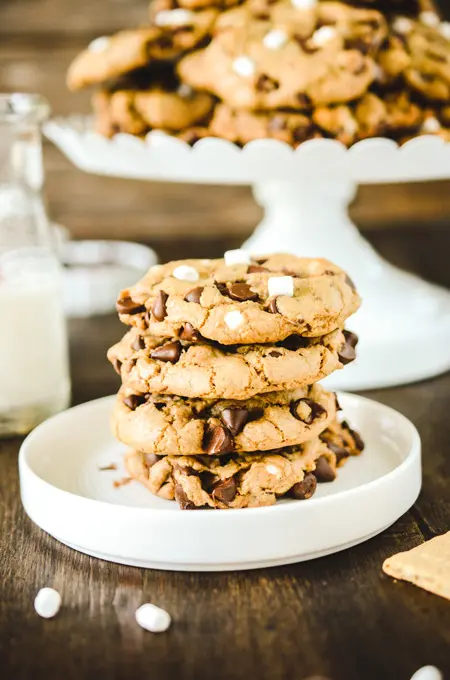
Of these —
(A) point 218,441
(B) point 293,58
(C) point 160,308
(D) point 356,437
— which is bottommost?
(D) point 356,437

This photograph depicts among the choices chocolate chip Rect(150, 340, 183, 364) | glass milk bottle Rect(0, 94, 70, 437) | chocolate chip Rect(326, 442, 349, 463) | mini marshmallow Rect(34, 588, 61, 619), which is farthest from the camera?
glass milk bottle Rect(0, 94, 70, 437)

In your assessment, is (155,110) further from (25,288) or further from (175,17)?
(25,288)

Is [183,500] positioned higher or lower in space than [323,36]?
lower

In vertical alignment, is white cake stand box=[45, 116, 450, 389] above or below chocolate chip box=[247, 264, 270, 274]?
below

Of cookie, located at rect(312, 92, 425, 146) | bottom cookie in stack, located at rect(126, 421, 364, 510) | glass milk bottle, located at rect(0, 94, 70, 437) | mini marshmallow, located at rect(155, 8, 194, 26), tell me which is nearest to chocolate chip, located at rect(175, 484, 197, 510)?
bottom cookie in stack, located at rect(126, 421, 364, 510)

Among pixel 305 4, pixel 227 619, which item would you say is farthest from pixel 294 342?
pixel 305 4

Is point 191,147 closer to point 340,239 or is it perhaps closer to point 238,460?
point 340,239

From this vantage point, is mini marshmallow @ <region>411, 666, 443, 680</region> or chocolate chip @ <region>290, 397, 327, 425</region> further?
chocolate chip @ <region>290, 397, 327, 425</region>

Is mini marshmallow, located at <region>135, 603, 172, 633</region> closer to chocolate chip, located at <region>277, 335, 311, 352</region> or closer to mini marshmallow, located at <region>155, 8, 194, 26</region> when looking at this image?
chocolate chip, located at <region>277, 335, 311, 352</region>
